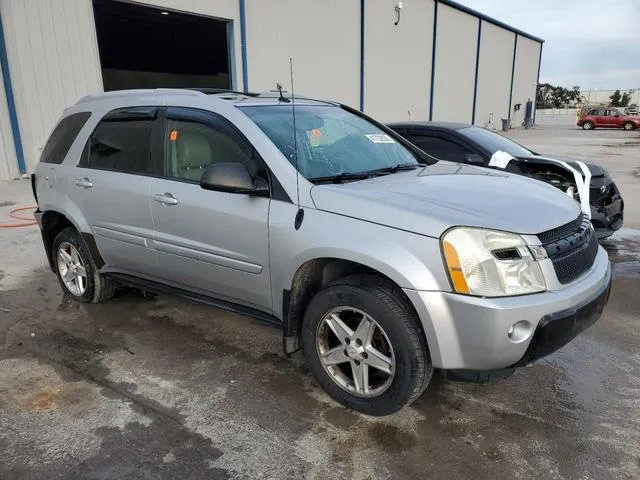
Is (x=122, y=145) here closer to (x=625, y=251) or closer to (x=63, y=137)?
(x=63, y=137)

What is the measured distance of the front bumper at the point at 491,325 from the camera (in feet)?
8.08

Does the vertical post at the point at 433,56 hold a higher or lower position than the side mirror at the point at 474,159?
higher

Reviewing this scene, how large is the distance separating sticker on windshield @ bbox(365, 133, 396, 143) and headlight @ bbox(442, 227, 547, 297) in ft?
5.30

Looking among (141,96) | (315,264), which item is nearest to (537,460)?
(315,264)

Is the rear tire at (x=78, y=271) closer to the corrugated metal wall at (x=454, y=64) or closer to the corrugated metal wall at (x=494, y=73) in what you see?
the corrugated metal wall at (x=454, y=64)

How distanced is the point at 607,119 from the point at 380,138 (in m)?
39.6

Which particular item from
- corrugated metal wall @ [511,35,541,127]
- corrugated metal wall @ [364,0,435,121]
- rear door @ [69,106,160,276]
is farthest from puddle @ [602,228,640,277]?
corrugated metal wall @ [511,35,541,127]

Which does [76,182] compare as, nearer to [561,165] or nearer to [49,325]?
[49,325]

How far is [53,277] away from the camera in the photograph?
18.2 feet

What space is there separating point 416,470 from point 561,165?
4576mm

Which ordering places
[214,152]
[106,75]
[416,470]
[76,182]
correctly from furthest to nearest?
1. [106,75]
2. [76,182]
3. [214,152]
4. [416,470]

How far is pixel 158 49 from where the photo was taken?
25.9 metres

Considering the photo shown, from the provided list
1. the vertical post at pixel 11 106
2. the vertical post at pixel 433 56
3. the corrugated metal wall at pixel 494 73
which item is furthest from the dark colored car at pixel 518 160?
the corrugated metal wall at pixel 494 73

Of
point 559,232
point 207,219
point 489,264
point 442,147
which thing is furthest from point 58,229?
point 442,147
